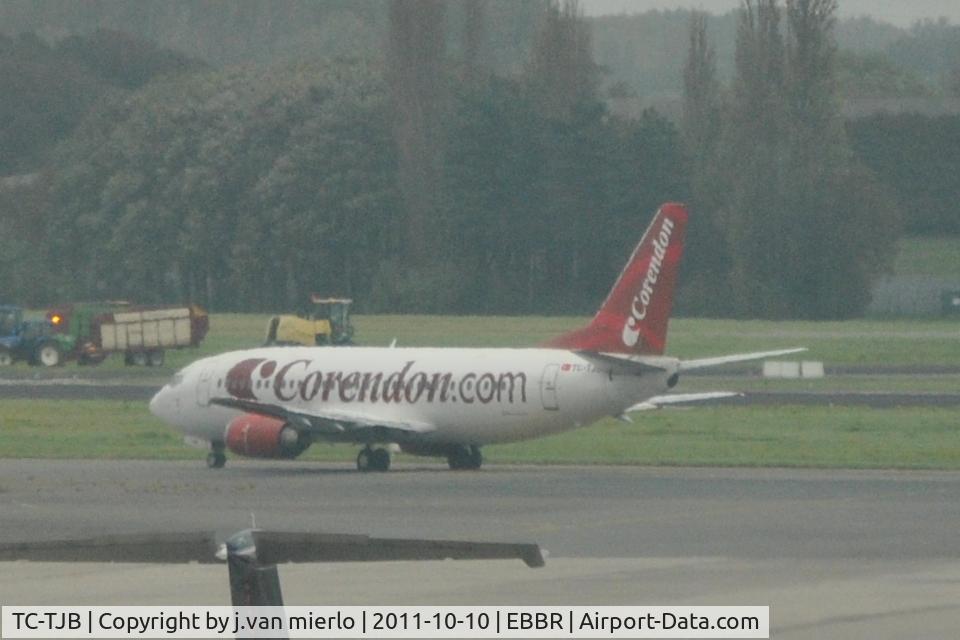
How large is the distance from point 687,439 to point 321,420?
1096cm

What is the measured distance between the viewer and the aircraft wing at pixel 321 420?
4216 centimetres

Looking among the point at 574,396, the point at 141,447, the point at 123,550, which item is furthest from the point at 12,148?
the point at 123,550

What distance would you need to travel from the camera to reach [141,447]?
4950 cm

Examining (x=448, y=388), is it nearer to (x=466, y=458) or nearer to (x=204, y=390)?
(x=466, y=458)

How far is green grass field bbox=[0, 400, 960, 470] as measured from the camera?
45.3m

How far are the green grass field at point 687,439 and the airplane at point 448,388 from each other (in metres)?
2.57

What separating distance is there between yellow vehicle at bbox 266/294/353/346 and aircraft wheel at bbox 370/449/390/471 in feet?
146

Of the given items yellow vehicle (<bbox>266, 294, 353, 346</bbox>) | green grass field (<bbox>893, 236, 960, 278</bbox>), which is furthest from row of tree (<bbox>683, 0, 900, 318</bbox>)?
yellow vehicle (<bbox>266, 294, 353, 346</bbox>)

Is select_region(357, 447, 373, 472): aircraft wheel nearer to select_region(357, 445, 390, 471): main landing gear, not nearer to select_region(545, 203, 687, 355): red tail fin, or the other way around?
select_region(357, 445, 390, 471): main landing gear

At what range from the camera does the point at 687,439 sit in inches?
1981

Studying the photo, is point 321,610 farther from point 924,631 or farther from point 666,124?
point 666,124

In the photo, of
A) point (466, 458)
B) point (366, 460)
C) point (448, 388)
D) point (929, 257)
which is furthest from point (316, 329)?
point (929, 257)

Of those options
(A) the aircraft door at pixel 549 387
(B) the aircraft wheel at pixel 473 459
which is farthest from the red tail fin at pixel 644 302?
(B) the aircraft wheel at pixel 473 459

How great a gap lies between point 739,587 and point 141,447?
27.0m
